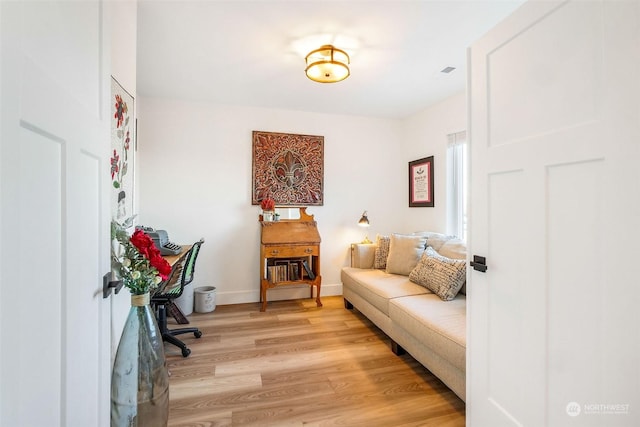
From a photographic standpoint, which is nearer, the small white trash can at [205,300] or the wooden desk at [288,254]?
the small white trash can at [205,300]

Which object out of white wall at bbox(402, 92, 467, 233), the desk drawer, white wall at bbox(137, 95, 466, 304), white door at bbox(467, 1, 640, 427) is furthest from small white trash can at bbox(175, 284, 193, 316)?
white wall at bbox(402, 92, 467, 233)

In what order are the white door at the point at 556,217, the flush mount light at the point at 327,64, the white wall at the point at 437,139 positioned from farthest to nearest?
1. the white wall at the point at 437,139
2. the flush mount light at the point at 327,64
3. the white door at the point at 556,217

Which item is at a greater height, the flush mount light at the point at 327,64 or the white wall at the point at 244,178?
the flush mount light at the point at 327,64

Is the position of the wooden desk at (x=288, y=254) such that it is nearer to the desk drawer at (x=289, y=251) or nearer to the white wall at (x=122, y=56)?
the desk drawer at (x=289, y=251)

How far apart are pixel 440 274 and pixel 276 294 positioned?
2088 millimetres

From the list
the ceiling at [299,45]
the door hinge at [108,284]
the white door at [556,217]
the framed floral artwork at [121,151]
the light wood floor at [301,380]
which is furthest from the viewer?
the ceiling at [299,45]

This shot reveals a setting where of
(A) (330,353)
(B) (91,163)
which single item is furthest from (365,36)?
(A) (330,353)

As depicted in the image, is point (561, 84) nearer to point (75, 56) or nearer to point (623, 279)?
point (623, 279)

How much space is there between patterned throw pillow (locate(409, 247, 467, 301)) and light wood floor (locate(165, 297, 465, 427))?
0.62 metres

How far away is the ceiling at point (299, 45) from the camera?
5.89 ft

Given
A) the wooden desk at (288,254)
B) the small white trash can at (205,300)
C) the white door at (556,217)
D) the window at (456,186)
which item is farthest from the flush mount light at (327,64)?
the small white trash can at (205,300)

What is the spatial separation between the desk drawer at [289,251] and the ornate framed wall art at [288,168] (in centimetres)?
62

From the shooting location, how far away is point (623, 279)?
88 cm

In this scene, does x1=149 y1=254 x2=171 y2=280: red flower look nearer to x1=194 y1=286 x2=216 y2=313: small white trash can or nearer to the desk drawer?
the desk drawer
